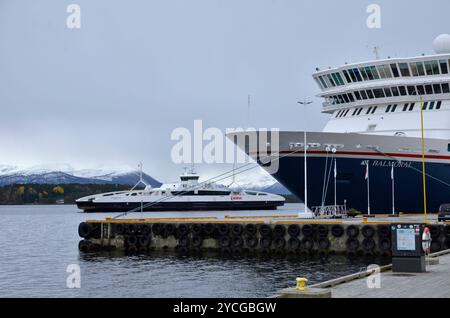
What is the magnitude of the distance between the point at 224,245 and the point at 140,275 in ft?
33.1

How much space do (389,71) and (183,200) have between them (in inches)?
3886

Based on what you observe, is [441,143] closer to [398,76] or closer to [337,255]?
[398,76]

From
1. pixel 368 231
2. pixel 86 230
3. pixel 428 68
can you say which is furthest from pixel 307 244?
pixel 428 68

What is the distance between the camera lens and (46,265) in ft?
137

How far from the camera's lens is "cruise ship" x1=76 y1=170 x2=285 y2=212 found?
149 meters

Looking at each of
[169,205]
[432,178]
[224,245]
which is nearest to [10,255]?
[224,245]

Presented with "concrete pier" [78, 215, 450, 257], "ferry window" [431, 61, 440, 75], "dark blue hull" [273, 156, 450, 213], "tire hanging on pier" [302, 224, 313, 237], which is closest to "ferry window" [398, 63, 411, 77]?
"ferry window" [431, 61, 440, 75]

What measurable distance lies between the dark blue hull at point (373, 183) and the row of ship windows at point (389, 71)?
307 inches

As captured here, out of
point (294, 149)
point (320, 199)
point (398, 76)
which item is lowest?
point (320, 199)

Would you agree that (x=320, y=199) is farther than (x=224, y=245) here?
Yes

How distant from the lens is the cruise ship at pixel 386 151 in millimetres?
53469

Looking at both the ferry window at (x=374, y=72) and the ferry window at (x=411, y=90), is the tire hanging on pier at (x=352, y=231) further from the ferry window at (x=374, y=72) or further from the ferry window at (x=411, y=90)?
the ferry window at (x=374, y=72)

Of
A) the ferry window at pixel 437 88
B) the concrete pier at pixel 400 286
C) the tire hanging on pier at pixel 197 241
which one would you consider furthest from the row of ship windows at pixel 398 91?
the concrete pier at pixel 400 286
